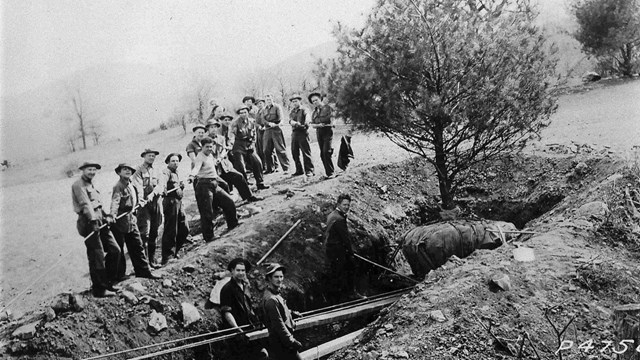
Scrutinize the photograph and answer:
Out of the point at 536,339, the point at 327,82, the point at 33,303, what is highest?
the point at 327,82

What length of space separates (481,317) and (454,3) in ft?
17.3

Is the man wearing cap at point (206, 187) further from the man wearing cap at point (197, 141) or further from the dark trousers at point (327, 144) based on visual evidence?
the dark trousers at point (327, 144)

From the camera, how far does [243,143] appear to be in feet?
35.6

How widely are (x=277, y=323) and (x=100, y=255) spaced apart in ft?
9.20

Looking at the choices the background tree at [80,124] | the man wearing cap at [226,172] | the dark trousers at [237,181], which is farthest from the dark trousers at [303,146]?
the background tree at [80,124]

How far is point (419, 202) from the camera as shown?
1122cm

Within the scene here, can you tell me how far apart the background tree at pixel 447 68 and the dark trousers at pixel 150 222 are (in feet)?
12.9

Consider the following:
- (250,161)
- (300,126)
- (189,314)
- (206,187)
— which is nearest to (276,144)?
(300,126)

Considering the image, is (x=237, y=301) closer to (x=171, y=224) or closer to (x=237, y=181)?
(x=171, y=224)

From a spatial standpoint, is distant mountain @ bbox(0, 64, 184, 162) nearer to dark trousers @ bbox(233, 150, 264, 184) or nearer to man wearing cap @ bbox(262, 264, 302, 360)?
dark trousers @ bbox(233, 150, 264, 184)

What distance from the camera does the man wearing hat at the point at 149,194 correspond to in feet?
25.2

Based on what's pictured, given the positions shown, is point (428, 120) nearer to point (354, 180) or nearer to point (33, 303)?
point (354, 180)

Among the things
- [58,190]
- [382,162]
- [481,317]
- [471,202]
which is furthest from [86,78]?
[481,317]

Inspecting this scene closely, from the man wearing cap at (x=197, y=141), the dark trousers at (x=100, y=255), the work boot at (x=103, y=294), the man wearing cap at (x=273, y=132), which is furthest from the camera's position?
the man wearing cap at (x=273, y=132)
